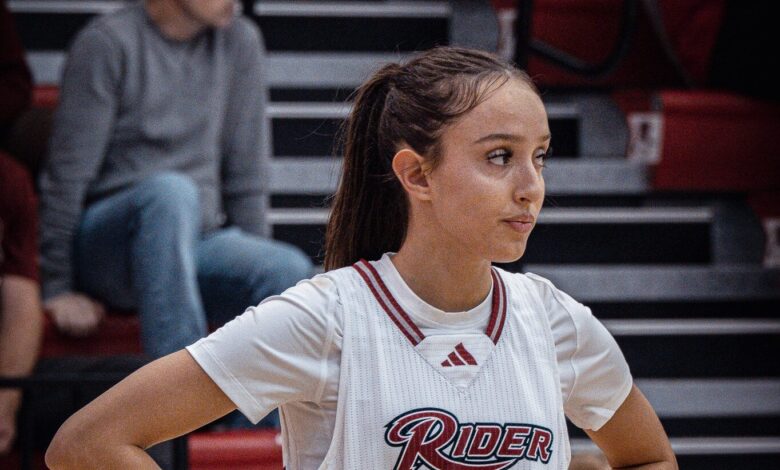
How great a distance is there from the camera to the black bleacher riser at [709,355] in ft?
10.8

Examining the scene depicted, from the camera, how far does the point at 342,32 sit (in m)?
3.74

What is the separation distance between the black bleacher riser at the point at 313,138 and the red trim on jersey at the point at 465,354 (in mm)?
2175

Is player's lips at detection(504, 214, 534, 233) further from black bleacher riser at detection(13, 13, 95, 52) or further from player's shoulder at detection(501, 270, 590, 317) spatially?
black bleacher riser at detection(13, 13, 95, 52)

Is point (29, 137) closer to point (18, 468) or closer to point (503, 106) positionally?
point (18, 468)

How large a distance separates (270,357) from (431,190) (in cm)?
28

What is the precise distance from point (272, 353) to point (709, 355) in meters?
2.25

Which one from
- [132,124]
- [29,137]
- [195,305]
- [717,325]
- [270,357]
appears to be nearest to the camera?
[270,357]

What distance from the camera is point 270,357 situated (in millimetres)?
1311

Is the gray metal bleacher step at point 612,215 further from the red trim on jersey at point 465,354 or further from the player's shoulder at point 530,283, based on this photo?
the red trim on jersey at point 465,354

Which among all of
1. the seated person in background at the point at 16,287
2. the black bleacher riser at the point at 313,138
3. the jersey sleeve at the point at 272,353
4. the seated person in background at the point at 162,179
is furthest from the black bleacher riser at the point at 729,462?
the jersey sleeve at the point at 272,353

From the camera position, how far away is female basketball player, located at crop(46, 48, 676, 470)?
4.27 feet

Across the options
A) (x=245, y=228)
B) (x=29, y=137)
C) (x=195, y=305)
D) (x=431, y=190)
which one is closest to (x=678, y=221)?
(x=245, y=228)

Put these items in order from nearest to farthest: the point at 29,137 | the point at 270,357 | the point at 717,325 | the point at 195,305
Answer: the point at 270,357 < the point at 195,305 < the point at 29,137 < the point at 717,325

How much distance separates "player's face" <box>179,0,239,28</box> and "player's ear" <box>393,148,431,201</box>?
1.51m
